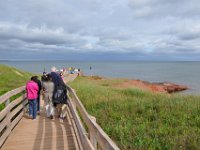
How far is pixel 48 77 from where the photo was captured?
37.0 feet

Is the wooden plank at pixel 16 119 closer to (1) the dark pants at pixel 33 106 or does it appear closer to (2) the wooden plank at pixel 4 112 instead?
(1) the dark pants at pixel 33 106

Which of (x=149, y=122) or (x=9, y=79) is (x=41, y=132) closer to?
(x=149, y=122)

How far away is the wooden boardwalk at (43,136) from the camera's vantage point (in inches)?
306

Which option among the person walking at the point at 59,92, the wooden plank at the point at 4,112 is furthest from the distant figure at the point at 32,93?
the wooden plank at the point at 4,112

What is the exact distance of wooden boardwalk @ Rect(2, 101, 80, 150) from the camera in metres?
7.78

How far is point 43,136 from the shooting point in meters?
8.85

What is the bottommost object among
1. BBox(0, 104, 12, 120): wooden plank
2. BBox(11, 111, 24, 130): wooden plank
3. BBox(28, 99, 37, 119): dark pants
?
BBox(11, 111, 24, 130): wooden plank

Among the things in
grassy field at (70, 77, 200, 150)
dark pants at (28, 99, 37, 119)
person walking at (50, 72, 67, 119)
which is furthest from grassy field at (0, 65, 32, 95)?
person walking at (50, 72, 67, 119)

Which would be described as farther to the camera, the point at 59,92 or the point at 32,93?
the point at 32,93

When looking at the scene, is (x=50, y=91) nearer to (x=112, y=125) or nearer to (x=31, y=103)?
(x=31, y=103)

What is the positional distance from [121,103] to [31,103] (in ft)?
16.9

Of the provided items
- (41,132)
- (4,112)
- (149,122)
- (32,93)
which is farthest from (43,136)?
(149,122)

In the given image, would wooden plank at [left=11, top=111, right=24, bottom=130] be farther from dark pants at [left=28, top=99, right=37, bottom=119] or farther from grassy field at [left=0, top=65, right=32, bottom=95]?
grassy field at [left=0, top=65, right=32, bottom=95]

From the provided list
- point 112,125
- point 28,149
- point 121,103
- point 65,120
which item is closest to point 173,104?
point 121,103
